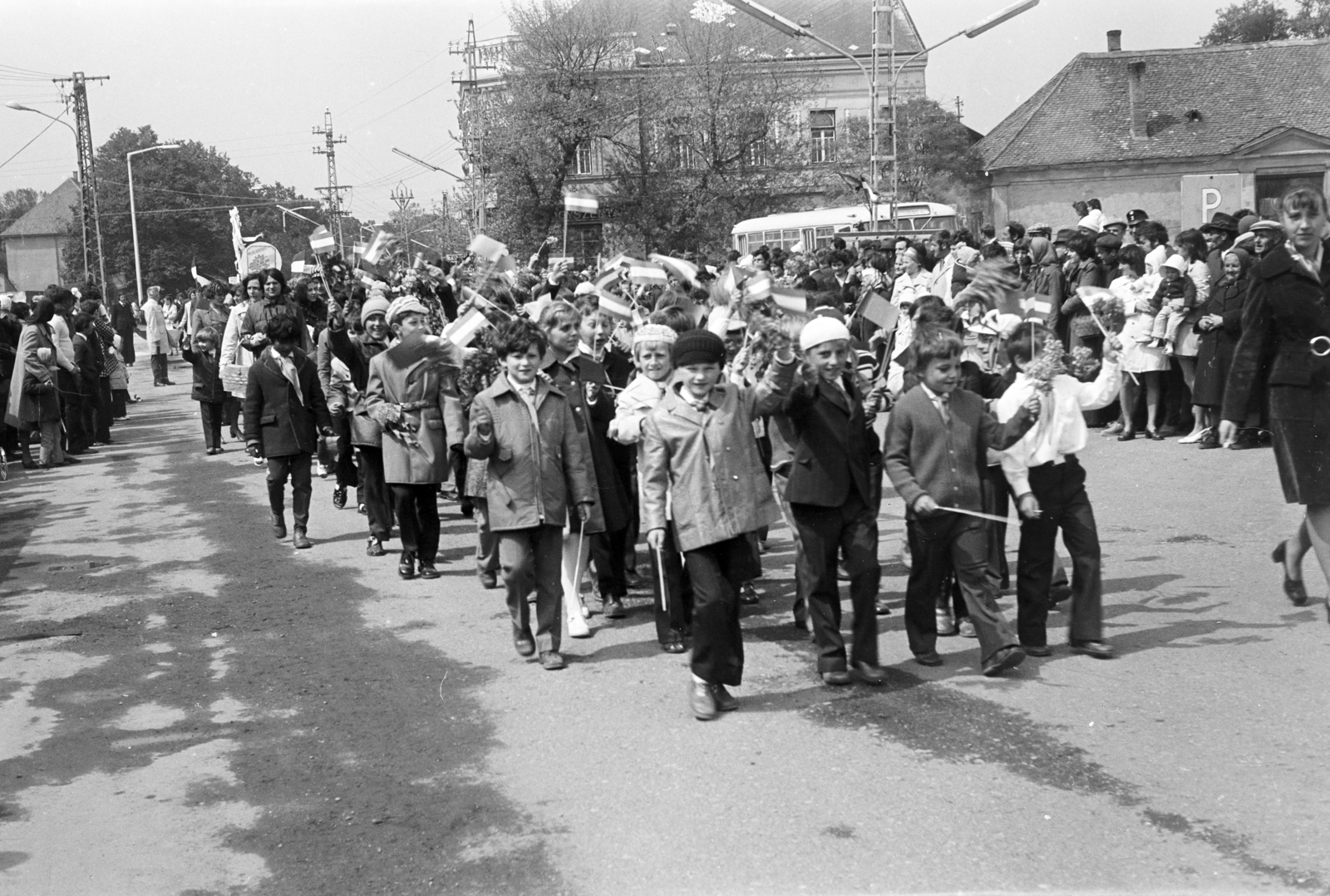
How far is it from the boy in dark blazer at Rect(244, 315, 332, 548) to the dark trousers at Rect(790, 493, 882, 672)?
5.47 meters

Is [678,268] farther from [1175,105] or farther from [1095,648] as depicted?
[1175,105]

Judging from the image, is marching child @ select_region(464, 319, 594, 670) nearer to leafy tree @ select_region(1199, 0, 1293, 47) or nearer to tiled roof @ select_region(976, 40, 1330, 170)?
tiled roof @ select_region(976, 40, 1330, 170)

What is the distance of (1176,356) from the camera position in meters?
13.7

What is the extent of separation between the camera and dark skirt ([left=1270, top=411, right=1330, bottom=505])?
7074 millimetres

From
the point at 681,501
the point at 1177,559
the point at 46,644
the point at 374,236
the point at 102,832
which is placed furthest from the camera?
the point at 374,236

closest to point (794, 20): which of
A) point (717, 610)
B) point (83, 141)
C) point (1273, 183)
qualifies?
point (1273, 183)

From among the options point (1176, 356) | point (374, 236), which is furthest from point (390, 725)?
point (1176, 356)

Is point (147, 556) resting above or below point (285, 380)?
below

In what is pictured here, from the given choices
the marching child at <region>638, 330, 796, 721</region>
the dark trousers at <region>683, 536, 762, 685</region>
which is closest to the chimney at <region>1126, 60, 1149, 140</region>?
the marching child at <region>638, 330, 796, 721</region>

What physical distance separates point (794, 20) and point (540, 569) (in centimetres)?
6059

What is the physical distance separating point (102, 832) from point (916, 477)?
149 inches

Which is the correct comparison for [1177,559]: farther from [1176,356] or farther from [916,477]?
[1176,356]

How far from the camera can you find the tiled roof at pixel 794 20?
57.7 m

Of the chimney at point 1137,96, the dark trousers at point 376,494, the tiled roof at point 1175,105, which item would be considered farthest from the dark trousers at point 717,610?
the chimney at point 1137,96
